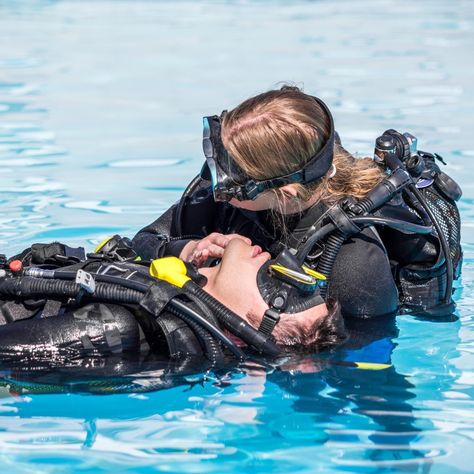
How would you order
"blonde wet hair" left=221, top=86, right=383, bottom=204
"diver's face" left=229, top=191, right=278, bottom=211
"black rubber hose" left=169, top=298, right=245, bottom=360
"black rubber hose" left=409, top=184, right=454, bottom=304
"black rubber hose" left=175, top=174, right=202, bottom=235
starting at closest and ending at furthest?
1. "black rubber hose" left=169, top=298, right=245, bottom=360
2. "blonde wet hair" left=221, top=86, right=383, bottom=204
3. "diver's face" left=229, top=191, right=278, bottom=211
4. "black rubber hose" left=409, top=184, right=454, bottom=304
5. "black rubber hose" left=175, top=174, right=202, bottom=235

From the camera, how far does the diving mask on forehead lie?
12.7 feet

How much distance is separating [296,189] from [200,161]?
12.4 feet

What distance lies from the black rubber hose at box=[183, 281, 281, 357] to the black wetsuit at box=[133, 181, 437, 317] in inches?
18.7

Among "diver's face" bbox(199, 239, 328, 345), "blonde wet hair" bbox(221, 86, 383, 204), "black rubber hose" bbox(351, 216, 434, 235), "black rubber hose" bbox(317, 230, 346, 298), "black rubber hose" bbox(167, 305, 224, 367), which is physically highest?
"blonde wet hair" bbox(221, 86, 383, 204)

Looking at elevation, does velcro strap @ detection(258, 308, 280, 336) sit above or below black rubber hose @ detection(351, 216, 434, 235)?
below

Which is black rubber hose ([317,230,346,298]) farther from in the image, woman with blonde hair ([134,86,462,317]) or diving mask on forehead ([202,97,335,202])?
diving mask on forehead ([202,97,335,202])

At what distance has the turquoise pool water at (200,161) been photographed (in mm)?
3422

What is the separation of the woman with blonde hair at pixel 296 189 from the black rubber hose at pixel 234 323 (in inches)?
12.5

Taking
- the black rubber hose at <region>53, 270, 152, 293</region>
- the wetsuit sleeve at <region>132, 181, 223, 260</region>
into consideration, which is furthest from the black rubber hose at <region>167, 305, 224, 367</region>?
the wetsuit sleeve at <region>132, 181, 223, 260</region>

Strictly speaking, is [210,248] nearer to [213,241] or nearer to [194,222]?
[213,241]

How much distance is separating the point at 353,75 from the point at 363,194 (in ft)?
22.3

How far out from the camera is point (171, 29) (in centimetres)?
1303

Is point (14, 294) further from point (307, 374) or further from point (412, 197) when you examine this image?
point (412, 197)

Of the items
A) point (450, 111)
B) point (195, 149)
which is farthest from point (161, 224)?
point (450, 111)
